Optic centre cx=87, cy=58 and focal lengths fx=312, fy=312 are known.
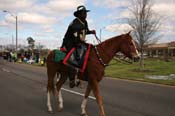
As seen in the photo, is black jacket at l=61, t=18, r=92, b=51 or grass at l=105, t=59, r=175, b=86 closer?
black jacket at l=61, t=18, r=92, b=51

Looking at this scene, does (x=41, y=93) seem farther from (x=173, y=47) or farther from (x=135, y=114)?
(x=173, y=47)

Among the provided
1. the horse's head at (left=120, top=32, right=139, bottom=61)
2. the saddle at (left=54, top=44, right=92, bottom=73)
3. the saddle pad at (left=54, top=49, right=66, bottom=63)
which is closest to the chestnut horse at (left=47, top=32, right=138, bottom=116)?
the horse's head at (left=120, top=32, right=139, bottom=61)

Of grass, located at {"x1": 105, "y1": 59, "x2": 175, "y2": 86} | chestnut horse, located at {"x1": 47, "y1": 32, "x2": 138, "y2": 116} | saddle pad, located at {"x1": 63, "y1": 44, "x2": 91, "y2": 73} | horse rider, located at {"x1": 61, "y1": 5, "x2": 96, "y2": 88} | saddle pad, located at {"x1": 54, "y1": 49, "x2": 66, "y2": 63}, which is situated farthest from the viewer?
grass, located at {"x1": 105, "y1": 59, "x2": 175, "y2": 86}

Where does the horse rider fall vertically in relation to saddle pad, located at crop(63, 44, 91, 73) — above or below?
above

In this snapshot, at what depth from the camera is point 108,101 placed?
10062mm

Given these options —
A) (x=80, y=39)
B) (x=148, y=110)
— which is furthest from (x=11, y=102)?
(x=148, y=110)

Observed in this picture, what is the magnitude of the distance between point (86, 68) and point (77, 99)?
2882 millimetres

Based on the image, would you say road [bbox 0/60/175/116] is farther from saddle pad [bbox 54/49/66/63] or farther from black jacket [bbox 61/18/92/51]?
black jacket [bbox 61/18/92/51]

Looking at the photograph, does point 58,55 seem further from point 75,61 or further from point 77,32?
point 77,32

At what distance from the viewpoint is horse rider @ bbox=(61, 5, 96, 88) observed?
7887mm

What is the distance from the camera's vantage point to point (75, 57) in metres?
7.93

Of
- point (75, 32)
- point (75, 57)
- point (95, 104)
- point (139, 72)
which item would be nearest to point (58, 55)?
point (75, 57)

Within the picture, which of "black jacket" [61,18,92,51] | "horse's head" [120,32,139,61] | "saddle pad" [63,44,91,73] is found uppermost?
"black jacket" [61,18,92,51]

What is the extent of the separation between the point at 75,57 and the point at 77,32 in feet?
2.08
